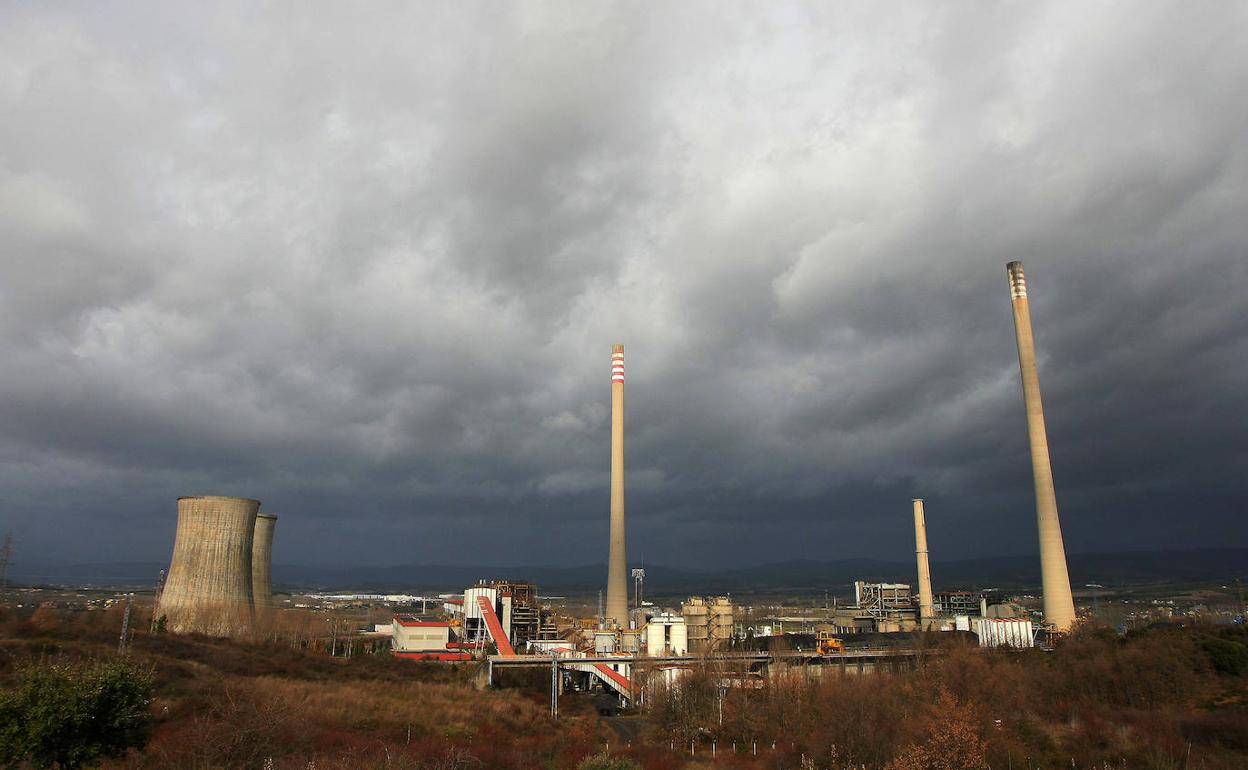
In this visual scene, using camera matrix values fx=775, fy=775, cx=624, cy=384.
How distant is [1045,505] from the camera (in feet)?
175

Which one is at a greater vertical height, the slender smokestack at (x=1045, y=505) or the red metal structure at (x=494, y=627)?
the slender smokestack at (x=1045, y=505)

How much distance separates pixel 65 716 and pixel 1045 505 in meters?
55.2

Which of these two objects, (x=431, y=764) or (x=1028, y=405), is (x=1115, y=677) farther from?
(x=431, y=764)

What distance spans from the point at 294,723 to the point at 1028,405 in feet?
168

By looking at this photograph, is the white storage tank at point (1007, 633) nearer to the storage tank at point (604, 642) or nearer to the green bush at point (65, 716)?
the storage tank at point (604, 642)

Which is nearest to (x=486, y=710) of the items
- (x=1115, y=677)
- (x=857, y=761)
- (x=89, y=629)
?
(x=857, y=761)

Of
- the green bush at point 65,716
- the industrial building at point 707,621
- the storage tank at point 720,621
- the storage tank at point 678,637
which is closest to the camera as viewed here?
the green bush at point 65,716

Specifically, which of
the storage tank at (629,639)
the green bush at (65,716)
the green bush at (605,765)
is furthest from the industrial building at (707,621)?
the green bush at (65,716)

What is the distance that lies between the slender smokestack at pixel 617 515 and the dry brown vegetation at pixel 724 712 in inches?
690

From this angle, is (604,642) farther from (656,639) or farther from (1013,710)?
(1013,710)

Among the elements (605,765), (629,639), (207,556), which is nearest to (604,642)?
(629,639)

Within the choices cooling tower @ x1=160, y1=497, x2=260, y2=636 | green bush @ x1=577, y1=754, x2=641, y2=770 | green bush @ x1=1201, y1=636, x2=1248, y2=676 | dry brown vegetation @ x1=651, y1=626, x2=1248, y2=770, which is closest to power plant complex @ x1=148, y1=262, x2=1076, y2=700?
cooling tower @ x1=160, y1=497, x2=260, y2=636

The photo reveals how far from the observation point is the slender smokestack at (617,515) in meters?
65.8

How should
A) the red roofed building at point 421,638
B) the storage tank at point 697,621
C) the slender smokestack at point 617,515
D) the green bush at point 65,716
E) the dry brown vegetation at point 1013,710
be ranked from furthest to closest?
the slender smokestack at point 617,515
the red roofed building at point 421,638
the storage tank at point 697,621
the dry brown vegetation at point 1013,710
the green bush at point 65,716
